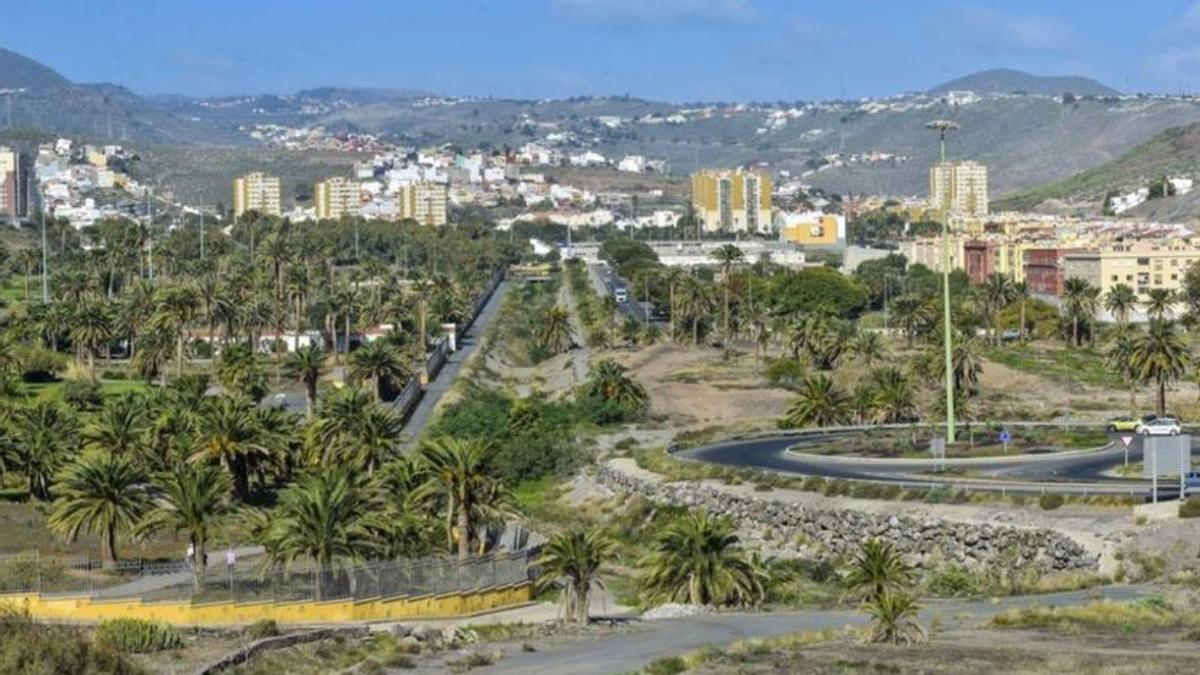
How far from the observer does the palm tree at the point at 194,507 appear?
47.1 metres

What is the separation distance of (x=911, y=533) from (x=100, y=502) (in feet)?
60.9

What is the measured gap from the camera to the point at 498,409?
285 feet

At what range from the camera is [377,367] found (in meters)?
93.6

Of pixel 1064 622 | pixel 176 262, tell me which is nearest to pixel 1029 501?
pixel 1064 622

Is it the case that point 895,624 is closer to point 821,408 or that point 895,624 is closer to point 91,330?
point 821,408

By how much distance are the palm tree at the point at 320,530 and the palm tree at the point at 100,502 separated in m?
6.77

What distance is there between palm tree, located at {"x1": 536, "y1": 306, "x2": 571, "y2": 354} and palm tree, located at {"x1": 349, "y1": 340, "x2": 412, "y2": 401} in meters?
32.4

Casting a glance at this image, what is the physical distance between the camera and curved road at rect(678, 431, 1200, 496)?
57.3 metres

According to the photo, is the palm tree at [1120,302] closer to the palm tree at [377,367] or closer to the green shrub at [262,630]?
the palm tree at [377,367]

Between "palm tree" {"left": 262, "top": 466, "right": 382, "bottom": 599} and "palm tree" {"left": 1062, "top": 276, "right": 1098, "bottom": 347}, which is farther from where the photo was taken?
"palm tree" {"left": 1062, "top": 276, "right": 1098, "bottom": 347}

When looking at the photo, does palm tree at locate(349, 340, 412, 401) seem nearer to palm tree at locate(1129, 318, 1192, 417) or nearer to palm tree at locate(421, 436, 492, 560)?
palm tree at locate(1129, 318, 1192, 417)

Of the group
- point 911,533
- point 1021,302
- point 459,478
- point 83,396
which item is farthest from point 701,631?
point 1021,302

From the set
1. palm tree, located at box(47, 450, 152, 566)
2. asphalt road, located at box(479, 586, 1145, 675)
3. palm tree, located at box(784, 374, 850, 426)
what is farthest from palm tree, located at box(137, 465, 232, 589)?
palm tree, located at box(784, 374, 850, 426)

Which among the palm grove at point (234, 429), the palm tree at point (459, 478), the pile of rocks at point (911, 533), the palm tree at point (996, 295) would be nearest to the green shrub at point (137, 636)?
the palm grove at point (234, 429)
